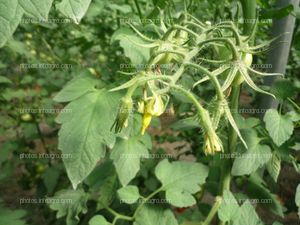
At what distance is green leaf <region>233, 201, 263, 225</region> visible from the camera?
98cm

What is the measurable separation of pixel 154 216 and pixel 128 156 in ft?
0.62

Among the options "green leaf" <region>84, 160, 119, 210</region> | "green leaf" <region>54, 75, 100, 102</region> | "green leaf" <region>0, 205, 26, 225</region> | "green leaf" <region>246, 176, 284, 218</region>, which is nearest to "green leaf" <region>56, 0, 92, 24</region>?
"green leaf" <region>54, 75, 100, 102</region>

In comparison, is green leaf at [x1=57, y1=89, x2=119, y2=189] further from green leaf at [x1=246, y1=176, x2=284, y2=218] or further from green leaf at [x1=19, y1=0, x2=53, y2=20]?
green leaf at [x1=246, y1=176, x2=284, y2=218]

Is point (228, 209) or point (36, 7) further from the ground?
point (36, 7)

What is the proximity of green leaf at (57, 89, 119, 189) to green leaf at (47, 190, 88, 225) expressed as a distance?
0.38 metres

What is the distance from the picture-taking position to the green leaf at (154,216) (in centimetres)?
106

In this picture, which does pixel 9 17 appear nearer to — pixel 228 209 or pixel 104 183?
pixel 228 209

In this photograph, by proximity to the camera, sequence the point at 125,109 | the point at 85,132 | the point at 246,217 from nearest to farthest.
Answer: the point at 125,109 < the point at 85,132 < the point at 246,217

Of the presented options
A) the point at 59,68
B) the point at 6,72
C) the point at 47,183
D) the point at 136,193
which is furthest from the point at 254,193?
the point at 6,72

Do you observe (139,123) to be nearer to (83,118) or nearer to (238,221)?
(83,118)

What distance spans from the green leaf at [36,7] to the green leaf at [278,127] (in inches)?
28.1

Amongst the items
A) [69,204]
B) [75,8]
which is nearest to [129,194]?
[69,204]

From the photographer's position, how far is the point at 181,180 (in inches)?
45.7

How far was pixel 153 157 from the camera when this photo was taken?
1543 mm
